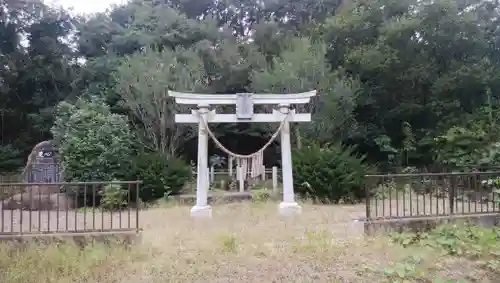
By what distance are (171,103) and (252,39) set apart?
204 inches

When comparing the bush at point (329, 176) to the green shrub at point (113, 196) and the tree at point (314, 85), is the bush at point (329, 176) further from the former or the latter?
the green shrub at point (113, 196)

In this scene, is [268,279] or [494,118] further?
[494,118]

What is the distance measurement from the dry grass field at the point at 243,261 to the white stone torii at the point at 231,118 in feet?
10.2

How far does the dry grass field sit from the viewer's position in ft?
14.1

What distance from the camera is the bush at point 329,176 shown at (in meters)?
10.8

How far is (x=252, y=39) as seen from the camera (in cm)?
1736

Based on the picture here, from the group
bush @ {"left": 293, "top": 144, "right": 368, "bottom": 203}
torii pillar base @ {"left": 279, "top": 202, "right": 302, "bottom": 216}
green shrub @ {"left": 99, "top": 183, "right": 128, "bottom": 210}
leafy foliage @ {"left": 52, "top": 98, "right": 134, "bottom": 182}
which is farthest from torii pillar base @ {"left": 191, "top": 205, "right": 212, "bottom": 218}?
leafy foliage @ {"left": 52, "top": 98, "right": 134, "bottom": 182}

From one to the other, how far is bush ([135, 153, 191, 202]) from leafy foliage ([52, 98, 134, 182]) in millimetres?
492

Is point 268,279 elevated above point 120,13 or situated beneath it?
situated beneath

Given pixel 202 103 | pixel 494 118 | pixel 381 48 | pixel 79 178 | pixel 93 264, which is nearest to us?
pixel 93 264

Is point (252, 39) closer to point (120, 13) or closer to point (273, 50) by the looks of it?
point (273, 50)

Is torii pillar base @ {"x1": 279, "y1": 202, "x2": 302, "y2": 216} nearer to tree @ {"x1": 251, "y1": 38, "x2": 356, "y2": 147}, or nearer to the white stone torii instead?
the white stone torii

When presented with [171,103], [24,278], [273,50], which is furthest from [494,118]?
[24,278]

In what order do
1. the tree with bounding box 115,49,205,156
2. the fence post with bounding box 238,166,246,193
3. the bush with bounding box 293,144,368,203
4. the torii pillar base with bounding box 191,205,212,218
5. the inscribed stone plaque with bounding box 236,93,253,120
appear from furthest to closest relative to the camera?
1. the tree with bounding box 115,49,205,156
2. the fence post with bounding box 238,166,246,193
3. the bush with bounding box 293,144,368,203
4. the inscribed stone plaque with bounding box 236,93,253,120
5. the torii pillar base with bounding box 191,205,212,218
